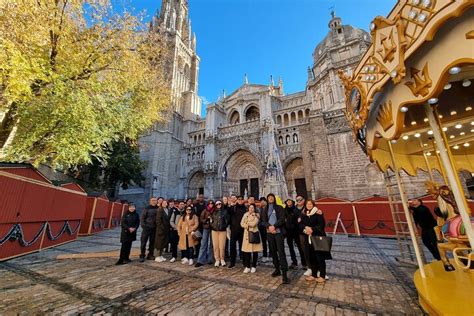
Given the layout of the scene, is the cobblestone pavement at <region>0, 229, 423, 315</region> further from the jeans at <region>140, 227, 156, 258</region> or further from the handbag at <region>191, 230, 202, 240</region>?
the handbag at <region>191, 230, 202, 240</region>

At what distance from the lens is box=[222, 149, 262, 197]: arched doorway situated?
2128 centimetres

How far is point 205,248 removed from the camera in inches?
205

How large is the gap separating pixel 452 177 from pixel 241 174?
1984 cm

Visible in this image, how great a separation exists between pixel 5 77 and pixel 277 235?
7.49 metres

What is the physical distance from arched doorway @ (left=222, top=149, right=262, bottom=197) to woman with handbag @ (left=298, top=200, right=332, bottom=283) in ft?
55.9

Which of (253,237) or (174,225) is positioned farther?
(174,225)

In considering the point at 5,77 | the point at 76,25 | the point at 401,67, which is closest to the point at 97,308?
the point at 401,67

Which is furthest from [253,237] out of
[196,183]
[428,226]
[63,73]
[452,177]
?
[196,183]

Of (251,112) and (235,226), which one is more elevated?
(251,112)

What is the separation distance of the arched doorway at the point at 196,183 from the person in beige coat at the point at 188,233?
18.4 meters

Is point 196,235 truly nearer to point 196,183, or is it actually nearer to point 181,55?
point 196,183

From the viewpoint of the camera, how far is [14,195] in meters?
5.62

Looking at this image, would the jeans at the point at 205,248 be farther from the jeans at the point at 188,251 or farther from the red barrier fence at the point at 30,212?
the red barrier fence at the point at 30,212

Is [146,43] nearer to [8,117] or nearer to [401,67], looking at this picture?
[8,117]
